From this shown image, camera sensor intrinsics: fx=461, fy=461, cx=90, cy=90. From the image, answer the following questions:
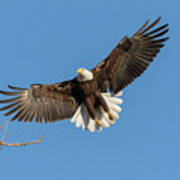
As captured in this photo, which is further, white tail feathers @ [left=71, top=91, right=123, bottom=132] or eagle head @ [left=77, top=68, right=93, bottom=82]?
white tail feathers @ [left=71, top=91, right=123, bottom=132]

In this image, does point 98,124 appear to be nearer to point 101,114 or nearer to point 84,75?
point 101,114

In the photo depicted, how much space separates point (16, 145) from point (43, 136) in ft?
2.24

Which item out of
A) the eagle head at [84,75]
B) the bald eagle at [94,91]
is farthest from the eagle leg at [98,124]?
the eagle head at [84,75]

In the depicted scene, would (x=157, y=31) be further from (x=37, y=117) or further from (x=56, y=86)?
(x=37, y=117)

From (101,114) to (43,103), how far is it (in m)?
1.17

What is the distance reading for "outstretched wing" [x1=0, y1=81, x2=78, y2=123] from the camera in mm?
8883

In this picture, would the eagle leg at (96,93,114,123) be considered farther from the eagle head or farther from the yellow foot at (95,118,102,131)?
the eagle head

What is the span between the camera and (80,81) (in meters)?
8.80

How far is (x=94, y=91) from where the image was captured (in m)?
8.88

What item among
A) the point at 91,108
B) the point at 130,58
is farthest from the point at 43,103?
the point at 130,58

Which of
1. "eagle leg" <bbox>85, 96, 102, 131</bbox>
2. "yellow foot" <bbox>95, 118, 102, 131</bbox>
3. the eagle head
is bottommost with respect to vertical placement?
"yellow foot" <bbox>95, 118, 102, 131</bbox>

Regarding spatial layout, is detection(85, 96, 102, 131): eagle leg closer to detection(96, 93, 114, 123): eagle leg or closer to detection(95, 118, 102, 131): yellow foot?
detection(95, 118, 102, 131): yellow foot

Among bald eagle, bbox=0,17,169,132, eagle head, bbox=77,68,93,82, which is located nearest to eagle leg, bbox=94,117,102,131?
bald eagle, bbox=0,17,169,132

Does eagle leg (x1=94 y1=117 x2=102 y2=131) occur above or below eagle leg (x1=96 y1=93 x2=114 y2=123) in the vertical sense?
below
